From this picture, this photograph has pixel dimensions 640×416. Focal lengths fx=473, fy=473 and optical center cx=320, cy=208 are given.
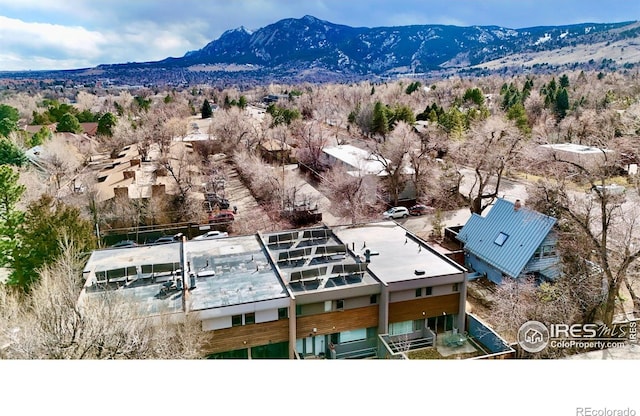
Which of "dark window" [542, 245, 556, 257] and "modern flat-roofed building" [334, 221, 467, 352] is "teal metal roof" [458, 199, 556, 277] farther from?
"modern flat-roofed building" [334, 221, 467, 352]

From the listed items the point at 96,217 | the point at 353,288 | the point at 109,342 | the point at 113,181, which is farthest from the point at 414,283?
the point at 113,181

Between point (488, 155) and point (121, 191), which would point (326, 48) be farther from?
point (488, 155)

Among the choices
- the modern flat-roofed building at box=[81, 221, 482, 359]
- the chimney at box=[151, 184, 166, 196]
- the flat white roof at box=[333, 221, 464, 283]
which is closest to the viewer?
the modern flat-roofed building at box=[81, 221, 482, 359]

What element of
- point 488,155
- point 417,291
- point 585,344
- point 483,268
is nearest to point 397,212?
point 488,155

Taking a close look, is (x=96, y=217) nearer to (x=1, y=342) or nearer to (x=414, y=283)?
(x=1, y=342)
